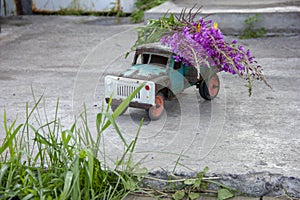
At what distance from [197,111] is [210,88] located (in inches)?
7.9

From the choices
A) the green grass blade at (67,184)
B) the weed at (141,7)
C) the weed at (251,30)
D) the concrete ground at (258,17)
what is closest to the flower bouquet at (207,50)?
the green grass blade at (67,184)

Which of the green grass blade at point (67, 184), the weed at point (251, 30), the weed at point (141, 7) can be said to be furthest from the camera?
the weed at point (141, 7)

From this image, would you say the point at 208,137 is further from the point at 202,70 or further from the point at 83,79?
the point at 83,79

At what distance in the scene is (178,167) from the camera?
2.13 m

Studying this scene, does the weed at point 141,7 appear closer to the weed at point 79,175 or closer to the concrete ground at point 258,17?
the concrete ground at point 258,17

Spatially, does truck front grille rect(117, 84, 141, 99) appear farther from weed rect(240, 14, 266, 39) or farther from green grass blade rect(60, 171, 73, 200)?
weed rect(240, 14, 266, 39)

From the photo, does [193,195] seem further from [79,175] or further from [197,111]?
[197,111]

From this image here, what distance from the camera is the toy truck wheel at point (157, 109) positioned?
2627mm

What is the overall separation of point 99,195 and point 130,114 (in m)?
0.92

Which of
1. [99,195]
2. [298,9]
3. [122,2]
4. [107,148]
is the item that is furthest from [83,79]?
[122,2]

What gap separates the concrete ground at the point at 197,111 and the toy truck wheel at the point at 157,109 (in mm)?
36

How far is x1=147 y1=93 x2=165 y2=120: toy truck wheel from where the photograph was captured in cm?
263

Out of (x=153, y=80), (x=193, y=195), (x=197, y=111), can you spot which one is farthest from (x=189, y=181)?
(x=197, y=111)

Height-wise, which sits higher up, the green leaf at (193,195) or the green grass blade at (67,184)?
the green grass blade at (67,184)
